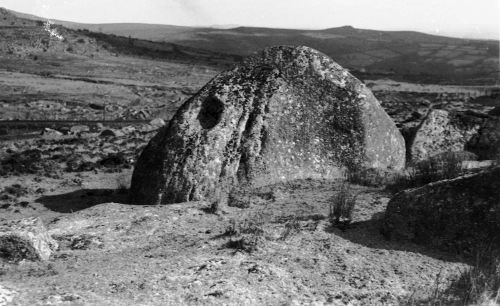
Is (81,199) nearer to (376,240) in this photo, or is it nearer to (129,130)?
(376,240)

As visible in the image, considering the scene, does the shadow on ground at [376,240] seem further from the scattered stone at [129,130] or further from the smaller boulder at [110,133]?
the scattered stone at [129,130]

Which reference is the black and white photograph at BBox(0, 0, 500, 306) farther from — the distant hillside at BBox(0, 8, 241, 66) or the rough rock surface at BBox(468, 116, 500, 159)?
the distant hillside at BBox(0, 8, 241, 66)

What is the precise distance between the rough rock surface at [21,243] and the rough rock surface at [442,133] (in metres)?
9.65

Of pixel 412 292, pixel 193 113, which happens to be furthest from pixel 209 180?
pixel 412 292

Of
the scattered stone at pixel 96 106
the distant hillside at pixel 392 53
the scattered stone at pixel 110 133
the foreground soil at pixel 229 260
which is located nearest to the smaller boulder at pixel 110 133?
the scattered stone at pixel 110 133

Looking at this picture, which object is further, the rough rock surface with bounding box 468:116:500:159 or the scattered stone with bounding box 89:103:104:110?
the scattered stone with bounding box 89:103:104:110

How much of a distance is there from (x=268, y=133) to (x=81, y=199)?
4.34 meters

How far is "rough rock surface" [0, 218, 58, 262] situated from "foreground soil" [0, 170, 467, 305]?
14 cm

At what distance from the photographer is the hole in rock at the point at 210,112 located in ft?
36.2

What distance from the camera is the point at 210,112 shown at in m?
11.3

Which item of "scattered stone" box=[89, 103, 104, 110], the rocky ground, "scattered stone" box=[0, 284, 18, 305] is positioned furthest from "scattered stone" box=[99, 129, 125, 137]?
"scattered stone" box=[0, 284, 18, 305]

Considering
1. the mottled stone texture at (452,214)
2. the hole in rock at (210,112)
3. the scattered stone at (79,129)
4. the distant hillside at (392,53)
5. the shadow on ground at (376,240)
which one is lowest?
the scattered stone at (79,129)

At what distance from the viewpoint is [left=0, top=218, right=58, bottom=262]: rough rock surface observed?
6395 millimetres

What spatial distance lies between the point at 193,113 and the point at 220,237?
171 inches
